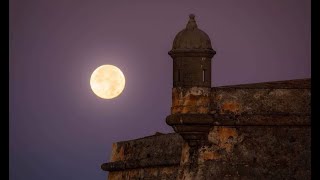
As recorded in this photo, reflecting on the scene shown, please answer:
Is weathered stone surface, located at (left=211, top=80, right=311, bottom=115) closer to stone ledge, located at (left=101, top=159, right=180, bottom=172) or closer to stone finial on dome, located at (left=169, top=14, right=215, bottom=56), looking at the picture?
stone finial on dome, located at (left=169, top=14, right=215, bottom=56)

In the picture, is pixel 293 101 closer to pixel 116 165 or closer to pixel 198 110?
pixel 198 110

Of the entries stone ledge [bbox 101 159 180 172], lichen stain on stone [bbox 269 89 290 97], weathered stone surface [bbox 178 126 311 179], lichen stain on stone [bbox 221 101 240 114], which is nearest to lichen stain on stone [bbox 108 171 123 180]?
stone ledge [bbox 101 159 180 172]

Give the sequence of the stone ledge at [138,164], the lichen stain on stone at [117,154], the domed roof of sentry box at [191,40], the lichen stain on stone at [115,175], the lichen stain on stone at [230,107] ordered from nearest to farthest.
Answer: the domed roof of sentry box at [191,40] → the lichen stain on stone at [230,107] → the stone ledge at [138,164] → the lichen stain on stone at [115,175] → the lichen stain on stone at [117,154]

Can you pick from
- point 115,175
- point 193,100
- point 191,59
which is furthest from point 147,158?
point 191,59

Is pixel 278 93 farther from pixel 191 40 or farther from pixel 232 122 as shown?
pixel 191 40

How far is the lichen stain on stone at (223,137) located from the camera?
14547 millimetres

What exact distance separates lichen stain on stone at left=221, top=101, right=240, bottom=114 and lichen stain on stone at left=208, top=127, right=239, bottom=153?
34cm

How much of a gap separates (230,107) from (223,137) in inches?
22.4

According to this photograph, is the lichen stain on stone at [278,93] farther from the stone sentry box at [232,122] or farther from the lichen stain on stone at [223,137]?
the lichen stain on stone at [223,137]

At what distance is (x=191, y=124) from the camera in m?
14.4

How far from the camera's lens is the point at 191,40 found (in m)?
14.6

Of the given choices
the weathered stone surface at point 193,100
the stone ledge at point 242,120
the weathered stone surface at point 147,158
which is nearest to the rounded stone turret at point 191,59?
the weathered stone surface at point 193,100

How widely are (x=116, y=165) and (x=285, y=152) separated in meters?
10.2

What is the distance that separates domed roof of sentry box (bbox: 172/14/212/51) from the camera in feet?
47.6
